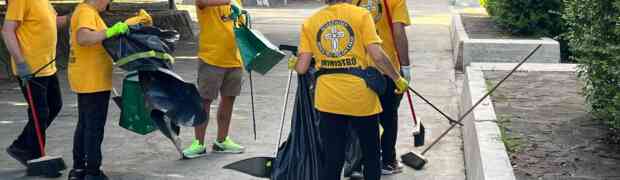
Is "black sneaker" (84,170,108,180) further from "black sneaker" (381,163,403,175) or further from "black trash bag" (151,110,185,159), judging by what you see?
"black sneaker" (381,163,403,175)

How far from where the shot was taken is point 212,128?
30.2ft

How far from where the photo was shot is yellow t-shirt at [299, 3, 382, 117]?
5680 mm

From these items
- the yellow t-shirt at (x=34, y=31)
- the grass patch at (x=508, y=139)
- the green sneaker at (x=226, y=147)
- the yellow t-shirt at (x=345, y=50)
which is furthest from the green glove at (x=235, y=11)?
the grass patch at (x=508, y=139)

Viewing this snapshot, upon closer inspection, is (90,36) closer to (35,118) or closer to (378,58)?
(35,118)

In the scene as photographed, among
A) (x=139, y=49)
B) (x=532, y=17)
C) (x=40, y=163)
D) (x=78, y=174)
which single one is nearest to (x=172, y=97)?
(x=139, y=49)

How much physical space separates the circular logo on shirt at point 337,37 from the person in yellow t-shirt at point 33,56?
2440 millimetres

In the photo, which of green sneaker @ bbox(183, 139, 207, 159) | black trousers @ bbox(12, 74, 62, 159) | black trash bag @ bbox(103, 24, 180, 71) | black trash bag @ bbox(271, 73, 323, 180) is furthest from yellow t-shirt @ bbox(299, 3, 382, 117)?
black trousers @ bbox(12, 74, 62, 159)

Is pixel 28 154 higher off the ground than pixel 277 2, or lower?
higher

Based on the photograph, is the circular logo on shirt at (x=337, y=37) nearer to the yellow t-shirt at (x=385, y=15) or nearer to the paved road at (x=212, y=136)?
the yellow t-shirt at (x=385, y=15)

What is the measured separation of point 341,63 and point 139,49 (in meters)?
1.67

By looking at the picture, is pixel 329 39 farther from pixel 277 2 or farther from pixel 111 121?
pixel 277 2

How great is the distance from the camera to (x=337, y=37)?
18.7ft

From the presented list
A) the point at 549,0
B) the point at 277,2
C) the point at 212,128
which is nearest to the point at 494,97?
the point at 212,128

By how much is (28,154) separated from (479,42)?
6.23m
